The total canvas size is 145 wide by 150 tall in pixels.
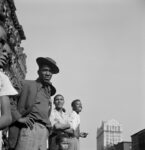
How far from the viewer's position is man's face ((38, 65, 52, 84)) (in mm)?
4139

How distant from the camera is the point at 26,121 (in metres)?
3.72

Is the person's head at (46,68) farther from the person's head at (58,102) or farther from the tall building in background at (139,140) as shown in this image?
the tall building in background at (139,140)

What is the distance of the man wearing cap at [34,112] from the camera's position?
12.2ft

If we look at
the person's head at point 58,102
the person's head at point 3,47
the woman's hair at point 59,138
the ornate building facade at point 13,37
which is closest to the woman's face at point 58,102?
the person's head at point 58,102

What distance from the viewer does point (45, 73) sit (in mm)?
4141

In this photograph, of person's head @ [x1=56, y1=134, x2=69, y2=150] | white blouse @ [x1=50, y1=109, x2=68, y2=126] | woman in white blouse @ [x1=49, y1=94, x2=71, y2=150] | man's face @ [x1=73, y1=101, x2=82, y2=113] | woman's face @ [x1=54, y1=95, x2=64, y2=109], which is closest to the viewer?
woman in white blouse @ [x1=49, y1=94, x2=71, y2=150]

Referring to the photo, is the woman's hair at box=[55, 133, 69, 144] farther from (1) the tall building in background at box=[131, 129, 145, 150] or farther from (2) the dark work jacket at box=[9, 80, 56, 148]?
(1) the tall building in background at box=[131, 129, 145, 150]

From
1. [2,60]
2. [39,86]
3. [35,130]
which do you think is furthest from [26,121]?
[2,60]

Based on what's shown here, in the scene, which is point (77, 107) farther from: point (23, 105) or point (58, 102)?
point (23, 105)

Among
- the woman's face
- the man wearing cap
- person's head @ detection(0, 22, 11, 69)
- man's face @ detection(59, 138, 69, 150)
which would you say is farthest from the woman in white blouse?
person's head @ detection(0, 22, 11, 69)

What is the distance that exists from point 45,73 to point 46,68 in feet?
0.25

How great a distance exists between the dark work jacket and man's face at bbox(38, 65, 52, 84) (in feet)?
0.31

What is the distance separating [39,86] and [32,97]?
0.83 feet

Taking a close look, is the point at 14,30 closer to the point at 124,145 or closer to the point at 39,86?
the point at 39,86
